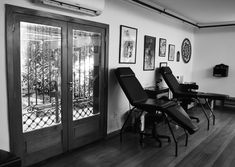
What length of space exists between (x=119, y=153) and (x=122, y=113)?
3.50 ft

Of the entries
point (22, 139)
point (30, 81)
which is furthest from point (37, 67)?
point (22, 139)

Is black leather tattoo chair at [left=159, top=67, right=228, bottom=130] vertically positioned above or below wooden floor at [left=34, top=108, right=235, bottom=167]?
above

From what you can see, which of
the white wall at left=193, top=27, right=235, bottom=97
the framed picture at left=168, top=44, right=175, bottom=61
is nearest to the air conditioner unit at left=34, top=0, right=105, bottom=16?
the framed picture at left=168, top=44, right=175, bottom=61

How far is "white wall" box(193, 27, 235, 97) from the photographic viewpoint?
625 centimetres

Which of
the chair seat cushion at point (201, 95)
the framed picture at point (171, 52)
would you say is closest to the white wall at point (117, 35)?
the framed picture at point (171, 52)

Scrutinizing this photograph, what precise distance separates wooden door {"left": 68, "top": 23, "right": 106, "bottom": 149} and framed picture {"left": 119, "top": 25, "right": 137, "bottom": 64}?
516 mm

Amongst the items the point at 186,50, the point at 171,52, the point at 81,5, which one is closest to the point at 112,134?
the point at 81,5

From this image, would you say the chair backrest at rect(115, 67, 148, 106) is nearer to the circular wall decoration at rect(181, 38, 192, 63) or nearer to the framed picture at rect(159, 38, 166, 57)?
the framed picture at rect(159, 38, 166, 57)

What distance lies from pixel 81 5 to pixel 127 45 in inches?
56.8

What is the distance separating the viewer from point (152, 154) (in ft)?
10.4

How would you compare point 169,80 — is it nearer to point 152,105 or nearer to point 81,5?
point 152,105

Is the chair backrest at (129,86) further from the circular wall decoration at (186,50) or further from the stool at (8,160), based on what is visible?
the circular wall decoration at (186,50)

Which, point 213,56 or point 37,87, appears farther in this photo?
point 213,56

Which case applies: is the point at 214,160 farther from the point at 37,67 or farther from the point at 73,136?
the point at 37,67
